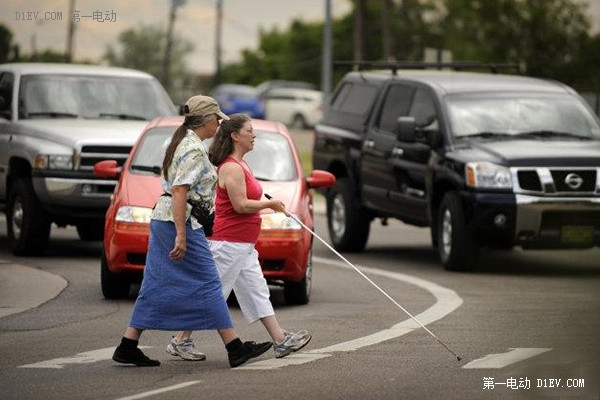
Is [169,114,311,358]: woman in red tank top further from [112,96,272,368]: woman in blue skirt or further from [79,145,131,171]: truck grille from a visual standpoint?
[79,145,131,171]: truck grille

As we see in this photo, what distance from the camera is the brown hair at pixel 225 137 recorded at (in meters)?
11.9

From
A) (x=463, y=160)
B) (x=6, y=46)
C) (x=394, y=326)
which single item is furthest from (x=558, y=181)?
(x=6, y=46)

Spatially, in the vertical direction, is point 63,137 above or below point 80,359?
above

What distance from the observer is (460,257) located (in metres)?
18.4

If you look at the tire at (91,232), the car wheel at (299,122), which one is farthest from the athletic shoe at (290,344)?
the car wheel at (299,122)

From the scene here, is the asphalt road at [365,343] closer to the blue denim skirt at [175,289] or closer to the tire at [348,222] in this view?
the blue denim skirt at [175,289]

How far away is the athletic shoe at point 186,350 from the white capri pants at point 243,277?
1.35ft

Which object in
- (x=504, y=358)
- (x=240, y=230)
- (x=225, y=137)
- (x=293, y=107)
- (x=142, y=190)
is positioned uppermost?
(x=225, y=137)

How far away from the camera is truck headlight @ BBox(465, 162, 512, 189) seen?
707 inches

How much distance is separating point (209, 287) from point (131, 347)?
23.4 inches

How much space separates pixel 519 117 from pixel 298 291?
5004mm

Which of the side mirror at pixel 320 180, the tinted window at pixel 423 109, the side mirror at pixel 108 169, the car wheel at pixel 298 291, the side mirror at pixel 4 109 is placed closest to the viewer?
the car wheel at pixel 298 291

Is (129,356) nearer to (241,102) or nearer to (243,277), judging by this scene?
(243,277)

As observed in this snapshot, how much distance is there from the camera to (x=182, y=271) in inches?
445
